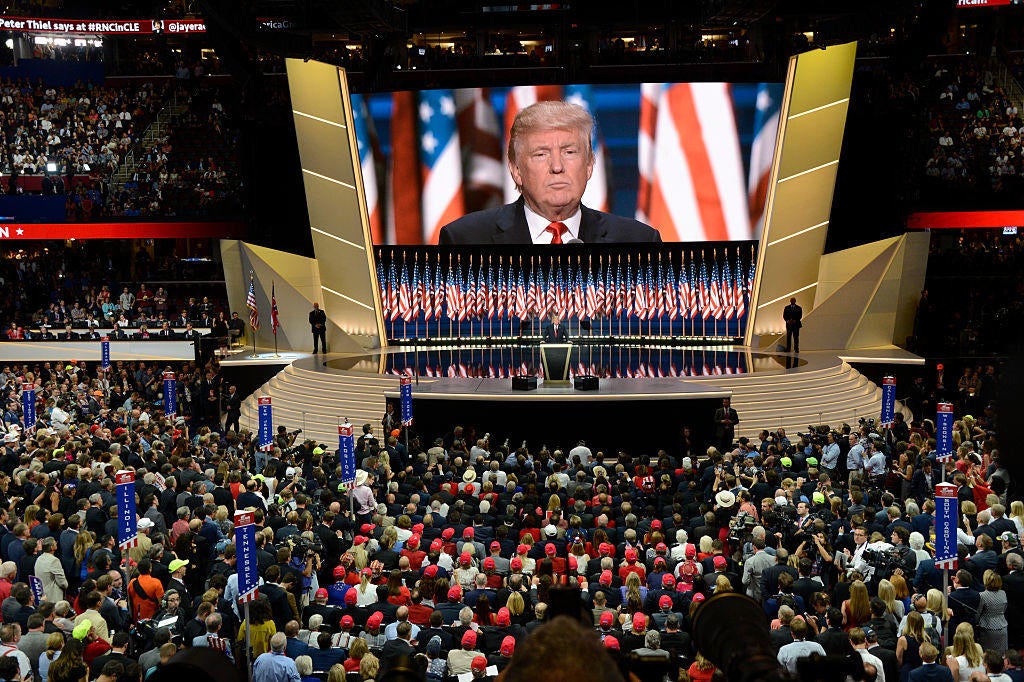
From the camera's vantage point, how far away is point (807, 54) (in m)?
33.1

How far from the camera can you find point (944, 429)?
15.9 metres

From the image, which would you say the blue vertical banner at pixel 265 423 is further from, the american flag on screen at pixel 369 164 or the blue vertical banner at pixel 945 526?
the american flag on screen at pixel 369 164

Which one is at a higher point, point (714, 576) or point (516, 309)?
point (516, 309)

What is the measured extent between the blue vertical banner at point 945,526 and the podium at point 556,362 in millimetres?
13626

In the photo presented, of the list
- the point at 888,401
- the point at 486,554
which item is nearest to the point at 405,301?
the point at 888,401

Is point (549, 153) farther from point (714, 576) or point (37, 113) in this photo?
point (714, 576)

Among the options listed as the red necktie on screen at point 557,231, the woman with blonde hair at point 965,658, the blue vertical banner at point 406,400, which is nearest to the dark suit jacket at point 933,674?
the woman with blonde hair at point 965,658

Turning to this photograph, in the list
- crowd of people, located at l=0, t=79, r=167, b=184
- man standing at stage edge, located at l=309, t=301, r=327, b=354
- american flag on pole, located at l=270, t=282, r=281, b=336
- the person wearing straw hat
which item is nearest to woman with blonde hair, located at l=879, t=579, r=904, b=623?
the person wearing straw hat

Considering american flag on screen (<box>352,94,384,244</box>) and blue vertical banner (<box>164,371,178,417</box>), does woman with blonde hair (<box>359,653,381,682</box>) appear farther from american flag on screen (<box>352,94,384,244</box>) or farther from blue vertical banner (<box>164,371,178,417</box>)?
american flag on screen (<box>352,94,384,244</box>)

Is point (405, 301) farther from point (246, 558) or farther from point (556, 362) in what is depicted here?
point (246, 558)

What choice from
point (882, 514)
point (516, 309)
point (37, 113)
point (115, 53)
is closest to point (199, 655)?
point (882, 514)

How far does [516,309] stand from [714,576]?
23.1m

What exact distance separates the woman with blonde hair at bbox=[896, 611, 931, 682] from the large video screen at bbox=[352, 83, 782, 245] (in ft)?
84.4

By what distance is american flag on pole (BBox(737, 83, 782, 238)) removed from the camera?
111 ft
